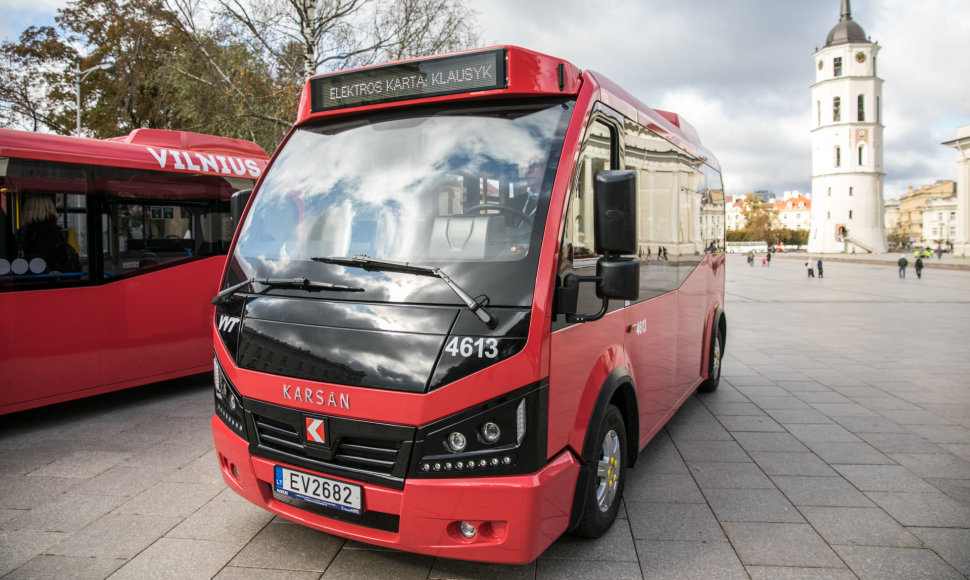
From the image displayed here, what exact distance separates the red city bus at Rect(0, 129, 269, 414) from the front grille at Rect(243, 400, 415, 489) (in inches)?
152

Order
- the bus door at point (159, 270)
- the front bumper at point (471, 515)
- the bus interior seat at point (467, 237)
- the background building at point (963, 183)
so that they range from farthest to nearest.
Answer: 1. the background building at point (963, 183)
2. the bus door at point (159, 270)
3. the bus interior seat at point (467, 237)
4. the front bumper at point (471, 515)

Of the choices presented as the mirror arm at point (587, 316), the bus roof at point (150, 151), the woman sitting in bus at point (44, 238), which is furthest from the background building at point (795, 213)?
the mirror arm at point (587, 316)

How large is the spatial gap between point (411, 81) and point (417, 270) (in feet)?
3.59

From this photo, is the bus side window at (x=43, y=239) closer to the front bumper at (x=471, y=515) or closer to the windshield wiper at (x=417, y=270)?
the windshield wiper at (x=417, y=270)

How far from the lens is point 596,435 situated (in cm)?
330

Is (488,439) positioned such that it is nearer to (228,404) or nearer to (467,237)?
(467,237)

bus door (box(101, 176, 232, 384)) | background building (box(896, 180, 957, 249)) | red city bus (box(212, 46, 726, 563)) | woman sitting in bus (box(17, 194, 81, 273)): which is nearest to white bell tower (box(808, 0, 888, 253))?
background building (box(896, 180, 957, 249))

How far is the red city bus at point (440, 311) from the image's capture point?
2809 millimetres

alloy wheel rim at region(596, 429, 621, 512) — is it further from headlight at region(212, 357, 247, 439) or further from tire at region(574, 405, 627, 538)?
headlight at region(212, 357, 247, 439)

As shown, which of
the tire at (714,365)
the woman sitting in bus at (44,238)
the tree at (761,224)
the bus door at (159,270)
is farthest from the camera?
the tree at (761,224)

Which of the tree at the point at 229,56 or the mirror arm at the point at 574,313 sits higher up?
the tree at the point at 229,56

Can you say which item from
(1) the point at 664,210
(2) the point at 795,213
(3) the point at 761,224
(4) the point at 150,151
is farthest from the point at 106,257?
(2) the point at 795,213

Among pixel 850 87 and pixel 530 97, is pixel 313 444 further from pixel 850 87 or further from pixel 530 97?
pixel 850 87

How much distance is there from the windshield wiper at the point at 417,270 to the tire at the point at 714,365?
4805 mm
